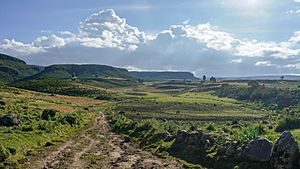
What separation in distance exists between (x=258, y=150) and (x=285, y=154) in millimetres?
2469

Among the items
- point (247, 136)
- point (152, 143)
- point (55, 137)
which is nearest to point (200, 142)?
point (247, 136)

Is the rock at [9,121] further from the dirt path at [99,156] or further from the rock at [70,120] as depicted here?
the rock at [70,120]

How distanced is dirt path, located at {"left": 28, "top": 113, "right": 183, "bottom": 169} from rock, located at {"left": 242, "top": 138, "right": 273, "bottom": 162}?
6.38 metres

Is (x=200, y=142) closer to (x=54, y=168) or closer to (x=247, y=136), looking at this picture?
(x=247, y=136)

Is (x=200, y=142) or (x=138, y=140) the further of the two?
(x=138, y=140)

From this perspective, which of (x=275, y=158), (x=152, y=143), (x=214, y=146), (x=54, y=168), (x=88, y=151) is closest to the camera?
(x=275, y=158)

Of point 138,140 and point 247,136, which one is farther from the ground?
point 247,136

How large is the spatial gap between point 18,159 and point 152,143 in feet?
50.6

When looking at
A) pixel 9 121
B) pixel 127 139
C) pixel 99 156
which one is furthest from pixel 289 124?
pixel 9 121

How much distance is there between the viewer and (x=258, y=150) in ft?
98.9

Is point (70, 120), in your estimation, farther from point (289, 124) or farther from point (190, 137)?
point (289, 124)

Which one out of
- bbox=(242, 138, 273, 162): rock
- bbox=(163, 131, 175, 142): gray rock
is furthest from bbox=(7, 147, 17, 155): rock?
bbox=(242, 138, 273, 162): rock

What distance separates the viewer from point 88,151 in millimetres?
42625

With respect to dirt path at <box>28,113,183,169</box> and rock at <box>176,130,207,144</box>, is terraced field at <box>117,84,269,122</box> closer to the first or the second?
dirt path at <box>28,113,183,169</box>
